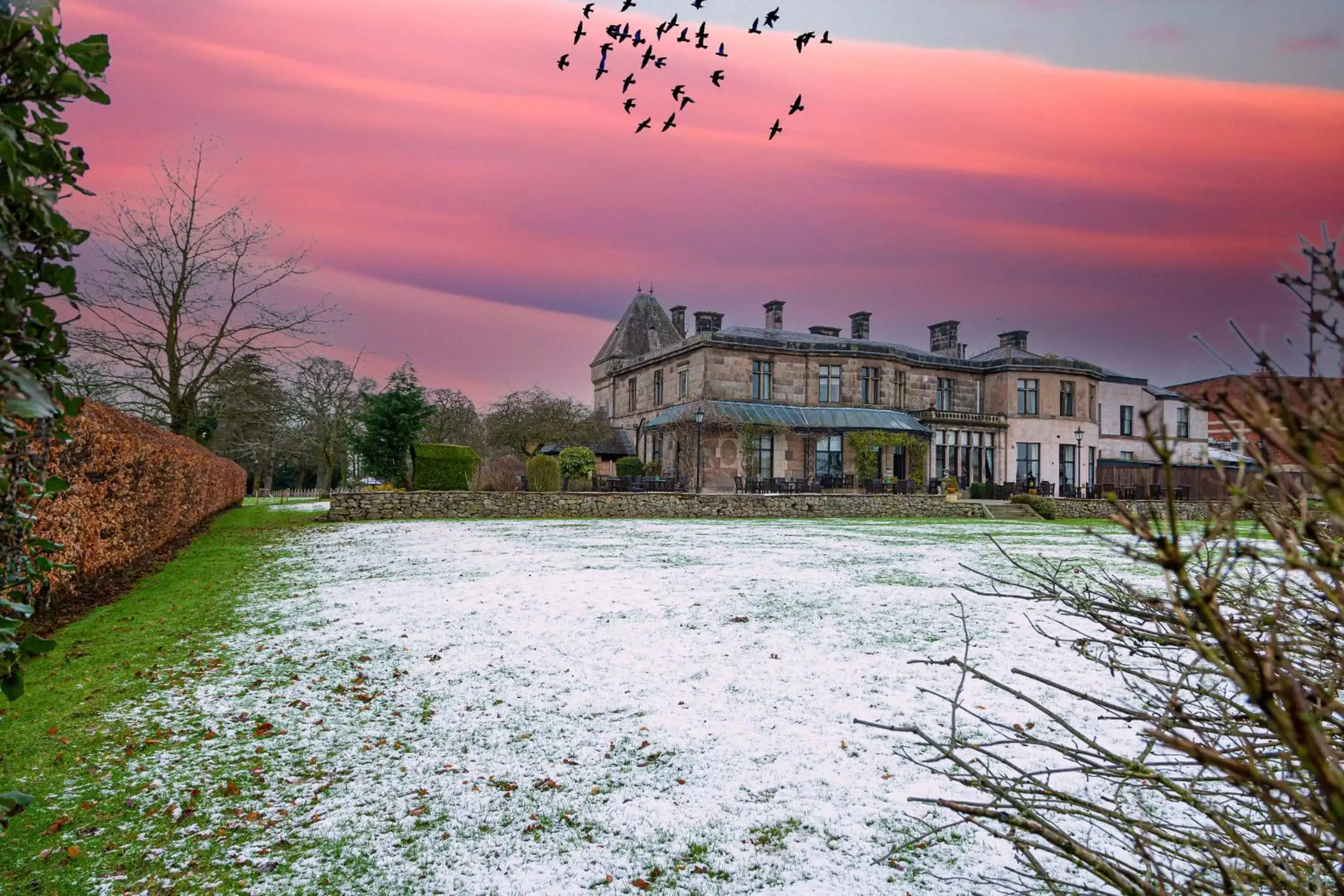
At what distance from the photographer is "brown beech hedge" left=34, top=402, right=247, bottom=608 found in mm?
8031

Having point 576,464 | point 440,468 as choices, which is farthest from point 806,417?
A: point 440,468

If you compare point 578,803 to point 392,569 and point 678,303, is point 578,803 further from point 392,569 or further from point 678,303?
point 678,303

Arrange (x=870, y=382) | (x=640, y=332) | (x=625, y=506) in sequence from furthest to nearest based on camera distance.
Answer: (x=640, y=332)
(x=870, y=382)
(x=625, y=506)

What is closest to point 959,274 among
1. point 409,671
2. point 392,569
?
point 392,569

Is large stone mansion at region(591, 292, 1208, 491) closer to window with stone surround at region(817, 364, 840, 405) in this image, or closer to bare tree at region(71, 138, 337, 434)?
window with stone surround at region(817, 364, 840, 405)

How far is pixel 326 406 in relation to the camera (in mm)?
40625

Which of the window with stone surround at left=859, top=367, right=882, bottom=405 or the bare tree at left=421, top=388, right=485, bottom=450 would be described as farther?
the bare tree at left=421, top=388, right=485, bottom=450

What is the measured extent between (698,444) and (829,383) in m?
8.90

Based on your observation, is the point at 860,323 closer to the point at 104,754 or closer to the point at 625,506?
the point at 625,506

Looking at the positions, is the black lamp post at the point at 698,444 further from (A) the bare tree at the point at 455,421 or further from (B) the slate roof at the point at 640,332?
(A) the bare tree at the point at 455,421

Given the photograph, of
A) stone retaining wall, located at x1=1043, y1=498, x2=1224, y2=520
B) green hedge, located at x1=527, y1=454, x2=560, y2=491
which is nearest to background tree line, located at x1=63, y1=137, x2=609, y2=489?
green hedge, located at x1=527, y1=454, x2=560, y2=491

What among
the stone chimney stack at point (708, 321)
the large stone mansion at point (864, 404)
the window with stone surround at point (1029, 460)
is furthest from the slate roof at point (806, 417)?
the window with stone surround at point (1029, 460)

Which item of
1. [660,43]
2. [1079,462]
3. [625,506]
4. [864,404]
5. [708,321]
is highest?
[708,321]

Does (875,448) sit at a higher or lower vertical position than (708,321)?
lower
